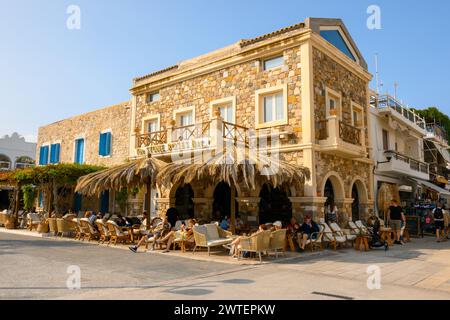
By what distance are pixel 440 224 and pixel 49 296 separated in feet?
47.4

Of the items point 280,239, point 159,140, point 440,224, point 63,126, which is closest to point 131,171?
point 159,140

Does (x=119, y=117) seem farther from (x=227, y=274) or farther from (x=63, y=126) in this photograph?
(x=227, y=274)

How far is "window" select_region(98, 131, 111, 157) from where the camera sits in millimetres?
19703

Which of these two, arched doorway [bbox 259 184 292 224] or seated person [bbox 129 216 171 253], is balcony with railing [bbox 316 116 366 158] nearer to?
arched doorway [bbox 259 184 292 224]

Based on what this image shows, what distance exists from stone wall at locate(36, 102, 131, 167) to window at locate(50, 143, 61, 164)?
32cm

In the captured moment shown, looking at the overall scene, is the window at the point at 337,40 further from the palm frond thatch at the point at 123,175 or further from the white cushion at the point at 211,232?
the white cushion at the point at 211,232

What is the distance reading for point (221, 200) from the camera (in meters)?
15.4

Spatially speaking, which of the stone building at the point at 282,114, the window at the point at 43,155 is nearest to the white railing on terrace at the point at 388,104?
the stone building at the point at 282,114

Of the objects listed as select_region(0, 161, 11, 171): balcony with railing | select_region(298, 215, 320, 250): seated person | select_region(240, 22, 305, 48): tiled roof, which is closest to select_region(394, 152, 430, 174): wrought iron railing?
select_region(240, 22, 305, 48): tiled roof

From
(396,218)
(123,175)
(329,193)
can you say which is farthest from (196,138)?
(396,218)

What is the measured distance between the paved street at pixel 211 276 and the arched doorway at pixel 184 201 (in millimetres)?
6457

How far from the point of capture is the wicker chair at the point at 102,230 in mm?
12141

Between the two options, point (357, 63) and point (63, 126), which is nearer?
point (357, 63)

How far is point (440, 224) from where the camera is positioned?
566 inches
